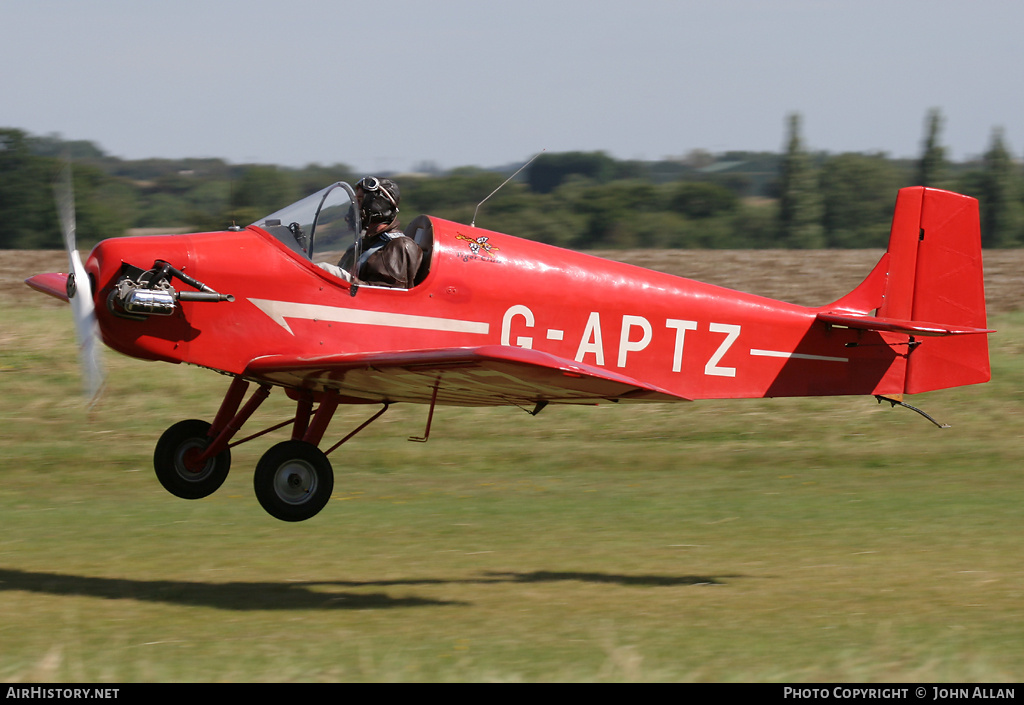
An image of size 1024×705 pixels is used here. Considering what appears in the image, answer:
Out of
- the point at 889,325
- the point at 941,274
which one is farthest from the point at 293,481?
the point at 941,274

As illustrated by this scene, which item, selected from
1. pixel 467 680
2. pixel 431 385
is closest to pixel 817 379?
pixel 431 385

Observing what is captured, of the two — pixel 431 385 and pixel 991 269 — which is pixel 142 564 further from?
pixel 991 269

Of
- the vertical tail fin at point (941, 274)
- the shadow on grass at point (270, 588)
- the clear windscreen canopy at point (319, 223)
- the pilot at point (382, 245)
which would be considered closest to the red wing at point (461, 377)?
the pilot at point (382, 245)

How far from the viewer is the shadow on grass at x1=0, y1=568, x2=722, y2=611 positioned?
24.9 ft

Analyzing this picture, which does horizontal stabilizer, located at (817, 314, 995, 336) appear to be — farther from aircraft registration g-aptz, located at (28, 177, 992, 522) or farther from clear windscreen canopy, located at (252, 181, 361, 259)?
clear windscreen canopy, located at (252, 181, 361, 259)

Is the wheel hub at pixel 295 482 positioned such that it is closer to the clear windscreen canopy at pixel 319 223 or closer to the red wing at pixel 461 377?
the red wing at pixel 461 377

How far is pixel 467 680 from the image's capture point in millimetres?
5613

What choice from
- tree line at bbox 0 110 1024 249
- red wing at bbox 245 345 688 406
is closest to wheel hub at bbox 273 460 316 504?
red wing at bbox 245 345 688 406

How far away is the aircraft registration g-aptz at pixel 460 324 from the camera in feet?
24.7

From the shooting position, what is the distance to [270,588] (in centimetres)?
806

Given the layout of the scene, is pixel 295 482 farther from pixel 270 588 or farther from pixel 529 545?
pixel 529 545

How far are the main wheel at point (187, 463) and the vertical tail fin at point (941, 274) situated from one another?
19.2 feet

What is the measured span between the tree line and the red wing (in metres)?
12.5

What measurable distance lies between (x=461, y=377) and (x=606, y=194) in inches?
1464
